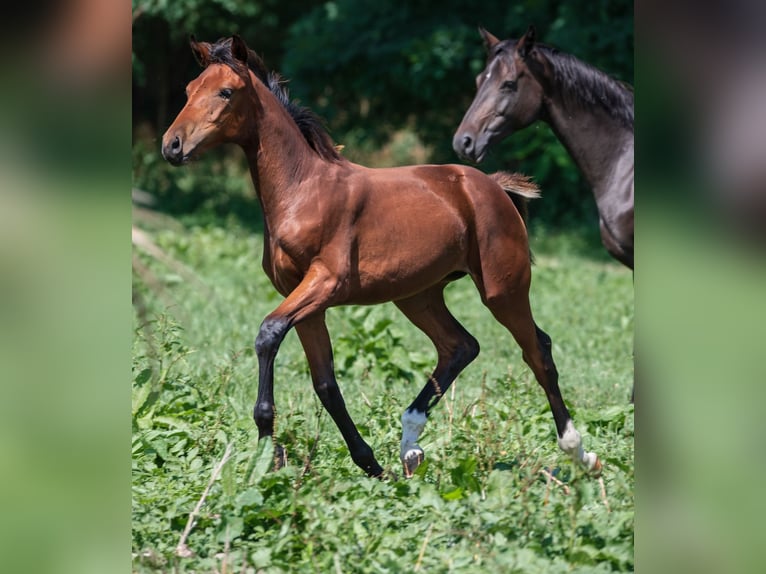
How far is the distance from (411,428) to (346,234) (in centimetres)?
101

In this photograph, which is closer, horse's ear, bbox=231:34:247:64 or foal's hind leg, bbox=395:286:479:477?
horse's ear, bbox=231:34:247:64

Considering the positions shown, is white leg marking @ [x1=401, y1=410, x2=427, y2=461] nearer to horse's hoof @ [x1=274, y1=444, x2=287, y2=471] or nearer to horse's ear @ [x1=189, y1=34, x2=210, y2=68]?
horse's hoof @ [x1=274, y1=444, x2=287, y2=471]

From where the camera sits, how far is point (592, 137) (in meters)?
7.20

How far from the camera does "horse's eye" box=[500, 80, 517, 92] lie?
7074 millimetres

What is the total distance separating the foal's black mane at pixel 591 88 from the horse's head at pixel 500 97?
0.35 ft

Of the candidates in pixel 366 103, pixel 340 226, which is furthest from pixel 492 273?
pixel 366 103

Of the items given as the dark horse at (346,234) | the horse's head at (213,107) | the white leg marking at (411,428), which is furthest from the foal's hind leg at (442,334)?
the horse's head at (213,107)

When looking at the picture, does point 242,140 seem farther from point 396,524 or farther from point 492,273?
point 396,524

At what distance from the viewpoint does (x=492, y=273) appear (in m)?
4.97

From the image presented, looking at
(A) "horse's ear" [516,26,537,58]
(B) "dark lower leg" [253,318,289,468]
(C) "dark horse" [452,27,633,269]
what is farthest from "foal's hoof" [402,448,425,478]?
(A) "horse's ear" [516,26,537,58]

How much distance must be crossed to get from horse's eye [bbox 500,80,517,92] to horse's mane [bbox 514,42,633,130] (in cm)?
29

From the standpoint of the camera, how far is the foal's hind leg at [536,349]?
4.95 meters

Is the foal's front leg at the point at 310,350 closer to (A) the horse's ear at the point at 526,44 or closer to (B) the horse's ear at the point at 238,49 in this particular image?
(B) the horse's ear at the point at 238,49
